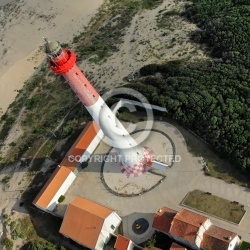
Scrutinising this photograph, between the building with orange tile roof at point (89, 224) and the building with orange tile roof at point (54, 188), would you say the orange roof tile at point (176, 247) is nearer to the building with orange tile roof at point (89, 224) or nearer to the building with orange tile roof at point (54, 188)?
the building with orange tile roof at point (89, 224)

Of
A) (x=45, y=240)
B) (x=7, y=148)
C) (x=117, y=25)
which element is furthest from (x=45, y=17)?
(x=45, y=240)

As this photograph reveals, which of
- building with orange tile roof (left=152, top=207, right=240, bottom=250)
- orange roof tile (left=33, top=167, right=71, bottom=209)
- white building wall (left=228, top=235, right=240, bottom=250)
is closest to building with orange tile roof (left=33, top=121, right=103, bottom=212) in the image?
orange roof tile (left=33, top=167, right=71, bottom=209)

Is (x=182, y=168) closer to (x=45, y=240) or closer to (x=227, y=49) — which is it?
(x=45, y=240)

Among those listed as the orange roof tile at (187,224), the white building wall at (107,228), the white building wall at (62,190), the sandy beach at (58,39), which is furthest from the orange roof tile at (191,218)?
the sandy beach at (58,39)

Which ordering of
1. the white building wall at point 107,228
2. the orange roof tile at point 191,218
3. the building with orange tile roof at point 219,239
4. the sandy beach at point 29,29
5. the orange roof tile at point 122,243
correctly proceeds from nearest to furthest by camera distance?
the building with orange tile roof at point 219,239 → the orange roof tile at point 191,218 → the orange roof tile at point 122,243 → the white building wall at point 107,228 → the sandy beach at point 29,29

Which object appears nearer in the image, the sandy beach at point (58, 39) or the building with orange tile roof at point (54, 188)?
the building with orange tile roof at point (54, 188)

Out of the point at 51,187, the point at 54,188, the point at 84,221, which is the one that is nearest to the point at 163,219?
the point at 84,221
